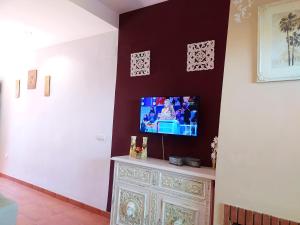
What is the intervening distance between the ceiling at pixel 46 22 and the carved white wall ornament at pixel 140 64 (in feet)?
1.92

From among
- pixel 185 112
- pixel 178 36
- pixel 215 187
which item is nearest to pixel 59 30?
pixel 178 36

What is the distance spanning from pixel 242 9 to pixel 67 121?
2948mm

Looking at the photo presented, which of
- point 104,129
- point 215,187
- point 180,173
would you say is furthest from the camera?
point 104,129

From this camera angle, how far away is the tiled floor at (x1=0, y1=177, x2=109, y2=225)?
290 cm

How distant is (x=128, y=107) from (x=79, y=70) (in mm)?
1153

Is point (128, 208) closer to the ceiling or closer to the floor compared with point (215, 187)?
closer to the floor

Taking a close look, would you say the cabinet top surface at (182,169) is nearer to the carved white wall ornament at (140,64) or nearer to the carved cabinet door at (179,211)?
the carved cabinet door at (179,211)

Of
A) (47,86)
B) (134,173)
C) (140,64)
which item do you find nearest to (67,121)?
(47,86)

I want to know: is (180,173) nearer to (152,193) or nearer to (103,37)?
(152,193)

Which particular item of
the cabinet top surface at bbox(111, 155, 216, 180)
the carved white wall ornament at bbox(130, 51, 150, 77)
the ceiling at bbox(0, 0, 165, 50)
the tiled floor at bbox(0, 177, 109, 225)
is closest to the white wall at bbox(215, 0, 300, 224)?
the cabinet top surface at bbox(111, 155, 216, 180)

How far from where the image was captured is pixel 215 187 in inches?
71.9

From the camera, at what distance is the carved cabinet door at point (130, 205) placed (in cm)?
229

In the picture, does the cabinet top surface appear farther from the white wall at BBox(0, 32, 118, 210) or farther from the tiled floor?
the tiled floor

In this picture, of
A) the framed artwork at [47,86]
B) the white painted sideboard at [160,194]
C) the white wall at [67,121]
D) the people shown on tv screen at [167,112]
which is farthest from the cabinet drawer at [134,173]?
the framed artwork at [47,86]
